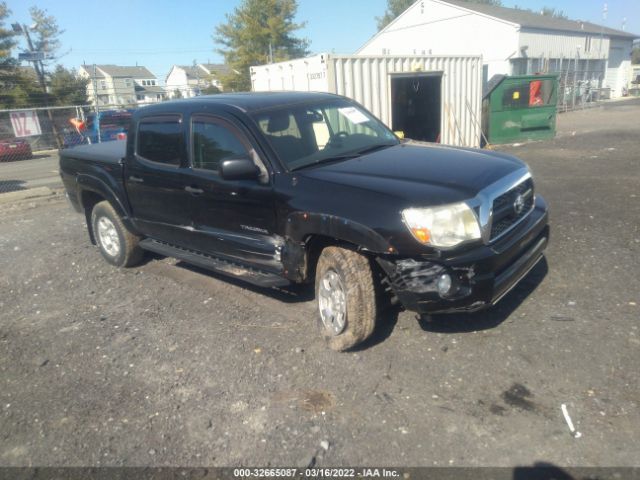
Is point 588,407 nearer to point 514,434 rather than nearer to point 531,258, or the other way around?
point 514,434

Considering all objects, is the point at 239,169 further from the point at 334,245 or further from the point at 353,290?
the point at 353,290

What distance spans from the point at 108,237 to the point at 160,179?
1703mm

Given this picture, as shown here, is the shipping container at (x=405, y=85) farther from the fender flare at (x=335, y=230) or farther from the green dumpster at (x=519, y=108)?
the fender flare at (x=335, y=230)

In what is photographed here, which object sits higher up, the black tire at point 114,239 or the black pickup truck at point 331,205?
the black pickup truck at point 331,205

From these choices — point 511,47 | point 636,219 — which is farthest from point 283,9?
point 636,219

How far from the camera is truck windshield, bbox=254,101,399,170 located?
402cm

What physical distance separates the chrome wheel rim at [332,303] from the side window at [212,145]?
48.5 inches

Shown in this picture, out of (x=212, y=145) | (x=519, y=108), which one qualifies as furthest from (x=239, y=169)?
(x=519, y=108)

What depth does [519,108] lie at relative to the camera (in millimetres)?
14531

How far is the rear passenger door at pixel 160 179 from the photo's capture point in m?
4.65

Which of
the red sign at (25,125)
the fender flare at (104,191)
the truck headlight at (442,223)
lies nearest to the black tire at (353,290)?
the truck headlight at (442,223)

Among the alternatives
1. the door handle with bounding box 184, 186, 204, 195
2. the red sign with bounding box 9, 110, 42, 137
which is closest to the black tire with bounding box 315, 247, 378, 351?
the door handle with bounding box 184, 186, 204, 195

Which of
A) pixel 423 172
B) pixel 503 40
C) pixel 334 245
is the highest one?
pixel 503 40

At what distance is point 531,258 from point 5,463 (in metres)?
3.79
